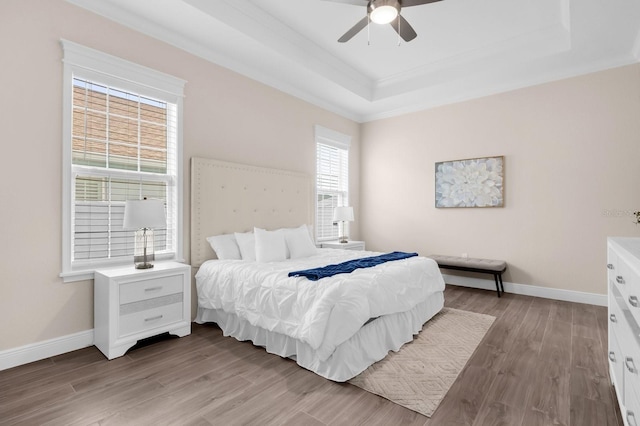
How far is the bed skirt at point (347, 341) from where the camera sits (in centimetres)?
227

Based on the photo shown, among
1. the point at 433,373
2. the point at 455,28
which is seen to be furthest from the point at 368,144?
the point at 433,373

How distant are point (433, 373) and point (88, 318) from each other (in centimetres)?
293

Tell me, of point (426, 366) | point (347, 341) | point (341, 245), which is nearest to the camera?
point (347, 341)

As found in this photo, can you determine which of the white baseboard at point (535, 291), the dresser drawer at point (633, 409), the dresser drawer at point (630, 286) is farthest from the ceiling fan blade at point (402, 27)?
the white baseboard at point (535, 291)

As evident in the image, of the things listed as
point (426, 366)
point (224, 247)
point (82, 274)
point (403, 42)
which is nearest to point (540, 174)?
point (403, 42)

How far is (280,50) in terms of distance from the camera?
3697mm

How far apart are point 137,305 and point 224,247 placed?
3.54 feet

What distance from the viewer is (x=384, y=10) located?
2.49 m

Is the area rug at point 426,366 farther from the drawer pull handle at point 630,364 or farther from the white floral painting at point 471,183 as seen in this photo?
the white floral painting at point 471,183

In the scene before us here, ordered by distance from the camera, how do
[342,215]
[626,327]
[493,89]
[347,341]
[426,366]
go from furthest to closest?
1. [342,215]
2. [493,89]
3. [426,366]
4. [347,341]
5. [626,327]

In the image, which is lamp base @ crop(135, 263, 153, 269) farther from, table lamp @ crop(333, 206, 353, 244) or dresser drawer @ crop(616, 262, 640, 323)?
dresser drawer @ crop(616, 262, 640, 323)

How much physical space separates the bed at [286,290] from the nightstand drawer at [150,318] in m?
0.35

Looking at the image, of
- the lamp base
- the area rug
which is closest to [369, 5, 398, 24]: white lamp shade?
the area rug

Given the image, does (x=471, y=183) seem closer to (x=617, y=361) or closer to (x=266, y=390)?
(x=617, y=361)
